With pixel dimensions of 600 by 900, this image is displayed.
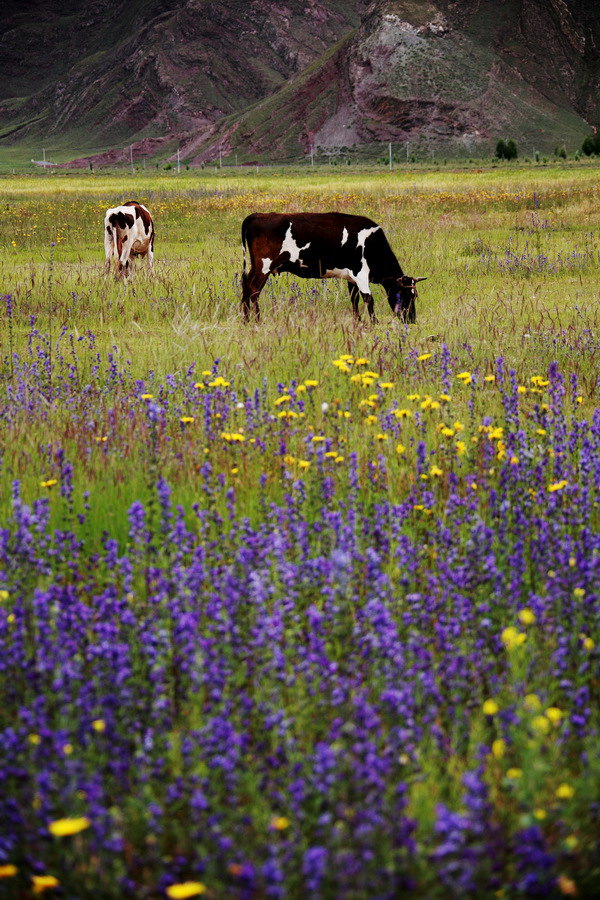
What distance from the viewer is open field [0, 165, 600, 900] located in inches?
94.3

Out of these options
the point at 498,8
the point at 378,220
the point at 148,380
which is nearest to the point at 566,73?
the point at 498,8

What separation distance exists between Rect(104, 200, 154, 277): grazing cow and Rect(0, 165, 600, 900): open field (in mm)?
9736

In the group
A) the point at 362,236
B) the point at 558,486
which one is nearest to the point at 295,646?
the point at 558,486

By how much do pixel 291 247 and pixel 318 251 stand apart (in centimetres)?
42

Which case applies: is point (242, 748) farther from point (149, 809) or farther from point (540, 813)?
point (540, 813)

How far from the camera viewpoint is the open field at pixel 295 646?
2395 millimetres

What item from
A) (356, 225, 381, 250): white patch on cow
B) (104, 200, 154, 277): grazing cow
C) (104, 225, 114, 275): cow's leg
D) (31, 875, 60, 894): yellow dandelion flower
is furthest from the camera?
(104, 200, 154, 277): grazing cow

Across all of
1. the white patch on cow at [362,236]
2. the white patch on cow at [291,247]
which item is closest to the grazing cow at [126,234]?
the white patch on cow at [291,247]

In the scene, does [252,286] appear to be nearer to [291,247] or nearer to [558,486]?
[291,247]

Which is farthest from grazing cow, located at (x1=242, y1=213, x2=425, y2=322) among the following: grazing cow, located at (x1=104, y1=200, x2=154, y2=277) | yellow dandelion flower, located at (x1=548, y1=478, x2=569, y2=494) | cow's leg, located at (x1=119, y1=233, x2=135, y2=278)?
yellow dandelion flower, located at (x1=548, y1=478, x2=569, y2=494)

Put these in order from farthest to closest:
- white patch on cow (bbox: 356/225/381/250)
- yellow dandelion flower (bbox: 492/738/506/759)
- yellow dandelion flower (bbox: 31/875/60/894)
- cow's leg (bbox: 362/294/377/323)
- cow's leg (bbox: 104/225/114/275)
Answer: cow's leg (bbox: 104/225/114/275), white patch on cow (bbox: 356/225/381/250), cow's leg (bbox: 362/294/377/323), yellow dandelion flower (bbox: 492/738/506/759), yellow dandelion flower (bbox: 31/875/60/894)

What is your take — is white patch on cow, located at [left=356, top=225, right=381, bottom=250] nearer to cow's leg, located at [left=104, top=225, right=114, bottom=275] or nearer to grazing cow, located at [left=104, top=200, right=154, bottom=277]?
grazing cow, located at [left=104, top=200, right=154, bottom=277]

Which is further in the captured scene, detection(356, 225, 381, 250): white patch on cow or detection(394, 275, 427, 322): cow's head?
detection(356, 225, 381, 250): white patch on cow

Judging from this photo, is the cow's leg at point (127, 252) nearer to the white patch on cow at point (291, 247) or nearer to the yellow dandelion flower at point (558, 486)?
the white patch on cow at point (291, 247)
